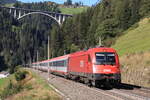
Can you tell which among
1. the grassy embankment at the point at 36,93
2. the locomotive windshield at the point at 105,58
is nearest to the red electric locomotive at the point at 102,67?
the locomotive windshield at the point at 105,58

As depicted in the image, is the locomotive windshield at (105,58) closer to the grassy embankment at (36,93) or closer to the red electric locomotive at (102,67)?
the red electric locomotive at (102,67)

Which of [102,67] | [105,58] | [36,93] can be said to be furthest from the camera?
[105,58]

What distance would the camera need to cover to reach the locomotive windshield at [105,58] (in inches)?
1014

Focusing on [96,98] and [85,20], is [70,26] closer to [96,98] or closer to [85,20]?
[85,20]

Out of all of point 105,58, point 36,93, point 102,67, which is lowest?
point 36,93

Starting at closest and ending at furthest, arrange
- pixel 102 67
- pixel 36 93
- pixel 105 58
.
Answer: pixel 102 67 → pixel 36 93 → pixel 105 58

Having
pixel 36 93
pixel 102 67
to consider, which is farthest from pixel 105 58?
pixel 36 93

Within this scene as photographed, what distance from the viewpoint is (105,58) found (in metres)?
26.0

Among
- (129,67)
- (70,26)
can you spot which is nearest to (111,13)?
(70,26)

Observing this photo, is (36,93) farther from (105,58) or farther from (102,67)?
(105,58)

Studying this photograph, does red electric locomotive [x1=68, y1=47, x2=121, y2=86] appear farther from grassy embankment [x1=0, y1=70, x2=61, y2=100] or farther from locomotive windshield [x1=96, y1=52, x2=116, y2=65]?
grassy embankment [x1=0, y1=70, x2=61, y2=100]

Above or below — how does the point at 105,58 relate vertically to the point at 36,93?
above

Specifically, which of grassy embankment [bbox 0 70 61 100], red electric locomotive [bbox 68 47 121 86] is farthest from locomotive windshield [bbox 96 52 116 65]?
grassy embankment [bbox 0 70 61 100]

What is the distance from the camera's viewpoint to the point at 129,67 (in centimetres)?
4262
